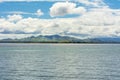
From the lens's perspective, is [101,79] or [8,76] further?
[8,76]

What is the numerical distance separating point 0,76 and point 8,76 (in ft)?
4.64

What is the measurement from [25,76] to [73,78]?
8.37 metres

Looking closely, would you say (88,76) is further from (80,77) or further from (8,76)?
(8,76)

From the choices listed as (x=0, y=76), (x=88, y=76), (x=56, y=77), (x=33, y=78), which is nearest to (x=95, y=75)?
(x=88, y=76)

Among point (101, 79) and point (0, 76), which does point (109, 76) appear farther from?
point (0, 76)

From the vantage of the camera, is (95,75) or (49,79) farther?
(95,75)

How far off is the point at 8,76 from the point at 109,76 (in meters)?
17.4

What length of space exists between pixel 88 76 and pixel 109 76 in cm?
360

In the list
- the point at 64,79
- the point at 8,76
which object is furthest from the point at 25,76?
the point at 64,79

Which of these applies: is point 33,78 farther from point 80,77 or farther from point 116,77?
point 116,77

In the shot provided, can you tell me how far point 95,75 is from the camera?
63031mm

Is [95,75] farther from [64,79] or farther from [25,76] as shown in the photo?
[25,76]

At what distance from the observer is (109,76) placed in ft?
201

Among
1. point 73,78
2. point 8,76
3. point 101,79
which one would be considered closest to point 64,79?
point 73,78
